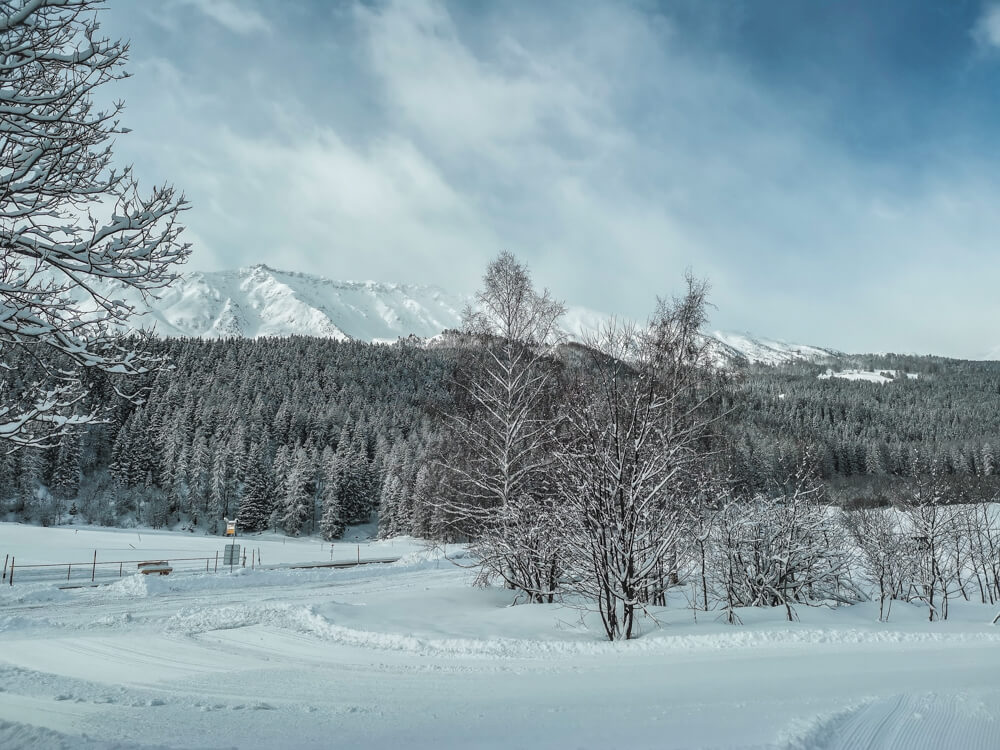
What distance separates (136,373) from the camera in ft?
17.1

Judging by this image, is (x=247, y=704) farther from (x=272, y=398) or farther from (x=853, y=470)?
(x=853, y=470)

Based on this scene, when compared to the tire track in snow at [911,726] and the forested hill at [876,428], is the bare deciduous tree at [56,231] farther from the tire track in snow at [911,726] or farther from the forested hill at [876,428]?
the forested hill at [876,428]

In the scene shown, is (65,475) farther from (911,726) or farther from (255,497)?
(911,726)

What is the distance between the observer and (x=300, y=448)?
86.6m

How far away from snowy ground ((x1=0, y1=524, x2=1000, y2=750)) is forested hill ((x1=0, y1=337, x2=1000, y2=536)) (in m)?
10.6

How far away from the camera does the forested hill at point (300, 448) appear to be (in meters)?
71.4

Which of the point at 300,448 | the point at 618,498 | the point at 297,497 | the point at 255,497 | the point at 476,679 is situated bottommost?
the point at 255,497

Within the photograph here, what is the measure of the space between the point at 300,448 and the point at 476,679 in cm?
8490

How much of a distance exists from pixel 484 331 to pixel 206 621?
9823mm

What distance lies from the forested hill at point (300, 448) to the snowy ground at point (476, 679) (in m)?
10.6

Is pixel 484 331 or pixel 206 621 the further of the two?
pixel 484 331

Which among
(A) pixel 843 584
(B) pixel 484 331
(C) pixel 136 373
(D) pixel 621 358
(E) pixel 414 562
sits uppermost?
(B) pixel 484 331

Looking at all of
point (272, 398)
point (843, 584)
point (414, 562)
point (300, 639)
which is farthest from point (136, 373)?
point (272, 398)

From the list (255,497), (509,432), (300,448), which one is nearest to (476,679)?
(509,432)
